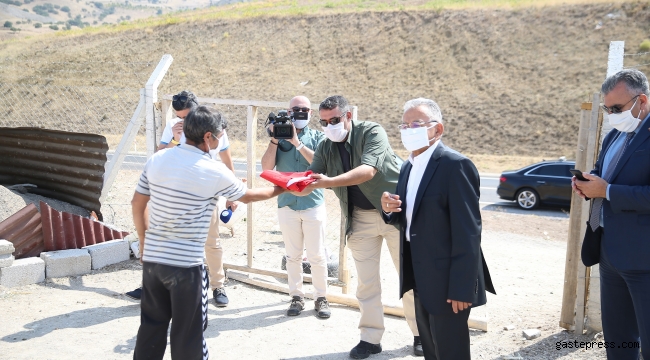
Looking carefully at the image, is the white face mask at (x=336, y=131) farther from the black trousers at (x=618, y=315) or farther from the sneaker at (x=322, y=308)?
the black trousers at (x=618, y=315)

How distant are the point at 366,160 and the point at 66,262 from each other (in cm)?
383

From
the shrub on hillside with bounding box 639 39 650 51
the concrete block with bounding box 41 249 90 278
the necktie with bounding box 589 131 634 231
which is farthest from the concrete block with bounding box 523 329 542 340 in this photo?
the shrub on hillside with bounding box 639 39 650 51

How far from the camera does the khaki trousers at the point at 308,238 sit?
5559mm

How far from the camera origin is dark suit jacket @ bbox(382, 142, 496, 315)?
3.31 meters

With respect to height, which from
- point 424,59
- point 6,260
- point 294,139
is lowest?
point 6,260

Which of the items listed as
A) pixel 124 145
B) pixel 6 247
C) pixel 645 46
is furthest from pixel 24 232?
pixel 645 46

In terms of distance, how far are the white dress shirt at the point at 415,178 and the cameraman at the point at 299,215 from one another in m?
1.94

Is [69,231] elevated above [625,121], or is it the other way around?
[625,121]

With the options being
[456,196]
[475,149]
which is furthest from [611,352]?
[475,149]

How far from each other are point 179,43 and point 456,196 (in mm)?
46237

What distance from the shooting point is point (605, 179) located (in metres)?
3.59

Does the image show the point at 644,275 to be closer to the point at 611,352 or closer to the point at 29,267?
the point at 611,352

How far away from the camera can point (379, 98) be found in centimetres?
3712

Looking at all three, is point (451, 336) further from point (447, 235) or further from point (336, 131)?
point (336, 131)
